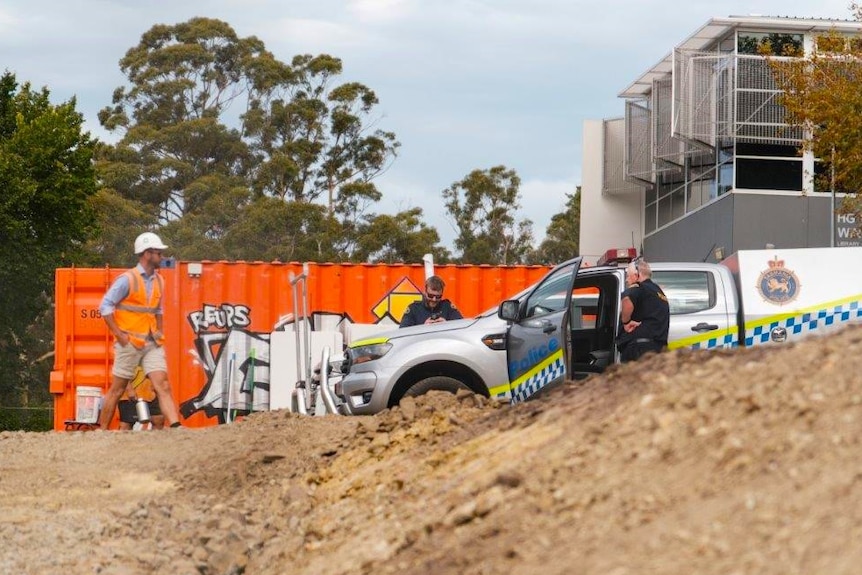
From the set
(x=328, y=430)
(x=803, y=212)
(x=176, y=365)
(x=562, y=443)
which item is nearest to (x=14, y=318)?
(x=176, y=365)

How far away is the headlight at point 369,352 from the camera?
11.2m

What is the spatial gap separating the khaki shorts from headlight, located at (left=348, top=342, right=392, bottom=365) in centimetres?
160

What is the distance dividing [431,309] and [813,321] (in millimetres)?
3231

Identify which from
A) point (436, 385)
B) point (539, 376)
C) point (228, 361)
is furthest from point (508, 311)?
point (228, 361)

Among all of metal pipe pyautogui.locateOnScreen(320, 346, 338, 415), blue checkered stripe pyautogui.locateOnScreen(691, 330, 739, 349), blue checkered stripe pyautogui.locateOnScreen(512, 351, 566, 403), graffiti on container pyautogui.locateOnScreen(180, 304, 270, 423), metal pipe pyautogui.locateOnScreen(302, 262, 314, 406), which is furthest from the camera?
graffiti on container pyautogui.locateOnScreen(180, 304, 270, 423)

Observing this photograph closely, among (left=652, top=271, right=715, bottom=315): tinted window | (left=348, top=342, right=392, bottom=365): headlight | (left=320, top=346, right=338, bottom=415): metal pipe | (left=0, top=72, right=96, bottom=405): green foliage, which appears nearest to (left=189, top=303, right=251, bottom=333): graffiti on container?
(left=320, top=346, right=338, bottom=415): metal pipe

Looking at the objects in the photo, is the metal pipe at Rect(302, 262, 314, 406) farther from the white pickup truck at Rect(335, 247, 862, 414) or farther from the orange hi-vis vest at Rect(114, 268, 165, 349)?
the orange hi-vis vest at Rect(114, 268, 165, 349)

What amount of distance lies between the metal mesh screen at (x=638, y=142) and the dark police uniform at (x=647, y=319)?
999 inches

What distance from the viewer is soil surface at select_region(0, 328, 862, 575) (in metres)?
4.53

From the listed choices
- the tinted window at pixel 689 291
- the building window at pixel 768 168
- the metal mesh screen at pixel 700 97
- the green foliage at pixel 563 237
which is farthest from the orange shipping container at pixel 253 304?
the green foliage at pixel 563 237

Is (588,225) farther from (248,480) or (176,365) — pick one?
(248,480)

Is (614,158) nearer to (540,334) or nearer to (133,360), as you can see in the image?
(133,360)

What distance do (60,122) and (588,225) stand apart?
51.7 feet

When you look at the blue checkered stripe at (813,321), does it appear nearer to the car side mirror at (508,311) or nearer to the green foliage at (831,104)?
the car side mirror at (508,311)
